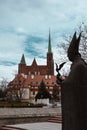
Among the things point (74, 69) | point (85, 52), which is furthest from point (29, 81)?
point (74, 69)

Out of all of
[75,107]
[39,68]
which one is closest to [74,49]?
[75,107]

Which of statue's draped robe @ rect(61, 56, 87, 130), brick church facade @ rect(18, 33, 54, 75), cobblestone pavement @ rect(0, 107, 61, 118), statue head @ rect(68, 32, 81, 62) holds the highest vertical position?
brick church facade @ rect(18, 33, 54, 75)

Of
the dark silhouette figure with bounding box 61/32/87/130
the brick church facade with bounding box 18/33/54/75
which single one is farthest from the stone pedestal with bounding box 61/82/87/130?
the brick church facade with bounding box 18/33/54/75

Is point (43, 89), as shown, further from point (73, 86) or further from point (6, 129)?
point (73, 86)

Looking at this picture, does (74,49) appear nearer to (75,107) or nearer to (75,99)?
(75,99)

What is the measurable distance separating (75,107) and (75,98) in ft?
0.57

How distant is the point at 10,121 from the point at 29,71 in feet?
374

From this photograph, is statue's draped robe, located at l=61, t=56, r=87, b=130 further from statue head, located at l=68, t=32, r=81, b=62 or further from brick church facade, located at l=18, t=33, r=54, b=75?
brick church facade, located at l=18, t=33, r=54, b=75

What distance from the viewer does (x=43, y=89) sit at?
243ft

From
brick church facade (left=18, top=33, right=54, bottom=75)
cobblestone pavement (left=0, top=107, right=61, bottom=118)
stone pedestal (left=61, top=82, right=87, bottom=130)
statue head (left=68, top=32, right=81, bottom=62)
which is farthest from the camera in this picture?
brick church facade (left=18, top=33, right=54, bottom=75)

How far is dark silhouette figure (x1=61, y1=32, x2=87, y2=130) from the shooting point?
18.8 ft

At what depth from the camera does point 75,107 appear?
578 cm

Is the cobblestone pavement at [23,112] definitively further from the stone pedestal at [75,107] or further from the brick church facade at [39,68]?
the brick church facade at [39,68]

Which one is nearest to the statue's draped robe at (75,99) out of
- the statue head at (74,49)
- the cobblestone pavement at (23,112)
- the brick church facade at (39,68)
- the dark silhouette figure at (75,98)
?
the dark silhouette figure at (75,98)
